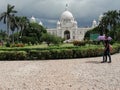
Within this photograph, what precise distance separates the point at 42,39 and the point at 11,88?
7567 centimetres

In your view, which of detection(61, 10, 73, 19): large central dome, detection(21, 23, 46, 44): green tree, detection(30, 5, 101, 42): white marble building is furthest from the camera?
detection(30, 5, 101, 42): white marble building

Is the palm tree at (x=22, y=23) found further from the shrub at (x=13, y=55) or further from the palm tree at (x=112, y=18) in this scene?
the shrub at (x=13, y=55)

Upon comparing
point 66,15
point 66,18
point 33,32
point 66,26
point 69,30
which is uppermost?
point 66,15

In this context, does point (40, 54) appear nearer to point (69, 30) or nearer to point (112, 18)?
point (112, 18)

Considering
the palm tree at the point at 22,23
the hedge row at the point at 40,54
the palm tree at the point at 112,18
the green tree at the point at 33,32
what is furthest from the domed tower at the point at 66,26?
the hedge row at the point at 40,54

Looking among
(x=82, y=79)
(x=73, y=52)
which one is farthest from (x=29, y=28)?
(x=82, y=79)

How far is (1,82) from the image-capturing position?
469 inches

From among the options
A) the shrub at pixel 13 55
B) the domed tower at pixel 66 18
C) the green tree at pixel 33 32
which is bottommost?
the shrub at pixel 13 55

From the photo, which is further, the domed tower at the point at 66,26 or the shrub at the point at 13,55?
the domed tower at the point at 66,26

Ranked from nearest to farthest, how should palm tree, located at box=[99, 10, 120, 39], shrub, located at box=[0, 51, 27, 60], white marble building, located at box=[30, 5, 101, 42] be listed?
shrub, located at box=[0, 51, 27, 60]
palm tree, located at box=[99, 10, 120, 39]
white marble building, located at box=[30, 5, 101, 42]

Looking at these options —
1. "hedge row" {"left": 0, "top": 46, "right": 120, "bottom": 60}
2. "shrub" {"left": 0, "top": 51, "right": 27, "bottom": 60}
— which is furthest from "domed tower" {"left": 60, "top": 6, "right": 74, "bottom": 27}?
"shrub" {"left": 0, "top": 51, "right": 27, "bottom": 60}

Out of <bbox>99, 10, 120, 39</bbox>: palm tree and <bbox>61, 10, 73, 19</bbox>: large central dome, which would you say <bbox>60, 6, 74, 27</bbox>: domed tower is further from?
<bbox>99, 10, 120, 39</bbox>: palm tree

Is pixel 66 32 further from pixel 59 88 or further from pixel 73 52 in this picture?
pixel 59 88

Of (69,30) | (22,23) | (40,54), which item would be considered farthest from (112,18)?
(69,30)
